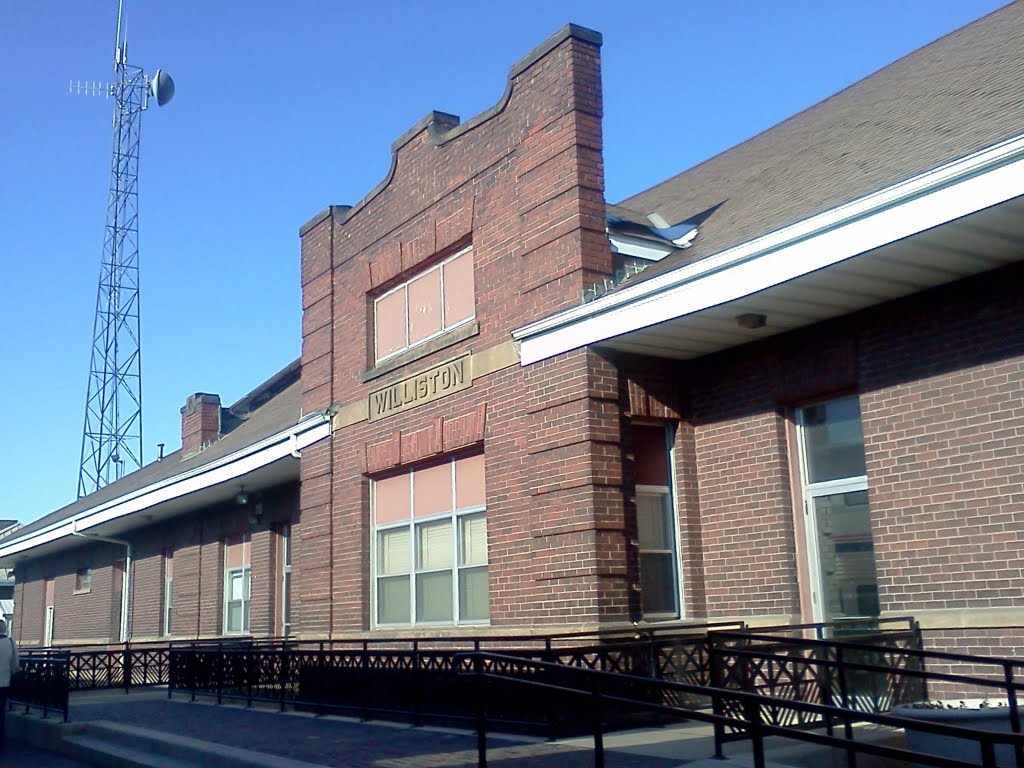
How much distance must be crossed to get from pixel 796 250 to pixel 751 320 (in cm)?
140

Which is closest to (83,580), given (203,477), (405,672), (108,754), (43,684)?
(203,477)

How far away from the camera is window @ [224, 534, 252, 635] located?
2094cm

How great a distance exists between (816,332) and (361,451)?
684 cm

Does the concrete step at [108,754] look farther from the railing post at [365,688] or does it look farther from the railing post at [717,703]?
the railing post at [717,703]

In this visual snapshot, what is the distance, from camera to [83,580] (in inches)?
1178

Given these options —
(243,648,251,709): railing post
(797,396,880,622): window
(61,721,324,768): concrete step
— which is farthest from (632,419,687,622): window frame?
(243,648,251,709): railing post

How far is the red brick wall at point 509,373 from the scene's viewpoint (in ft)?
36.5

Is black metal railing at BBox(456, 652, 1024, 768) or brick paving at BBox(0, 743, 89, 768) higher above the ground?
black metal railing at BBox(456, 652, 1024, 768)

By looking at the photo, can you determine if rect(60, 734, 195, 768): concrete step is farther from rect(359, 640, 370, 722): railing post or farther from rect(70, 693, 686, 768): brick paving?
rect(359, 640, 370, 722): railing post

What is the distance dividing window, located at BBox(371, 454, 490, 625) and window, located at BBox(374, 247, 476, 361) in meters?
1.75

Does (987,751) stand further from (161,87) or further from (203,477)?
(161,87)

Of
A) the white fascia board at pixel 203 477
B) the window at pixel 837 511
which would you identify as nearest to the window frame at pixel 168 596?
the white fascia board at pixel 203 477

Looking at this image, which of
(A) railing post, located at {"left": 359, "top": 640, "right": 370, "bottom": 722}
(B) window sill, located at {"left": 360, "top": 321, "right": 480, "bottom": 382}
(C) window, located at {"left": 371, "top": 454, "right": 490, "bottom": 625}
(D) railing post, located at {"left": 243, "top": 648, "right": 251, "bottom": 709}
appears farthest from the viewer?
(D) railing post, located at {"left": 243, "top": 648, "right": 251, "bottom": 709}

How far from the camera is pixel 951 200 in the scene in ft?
26.4
